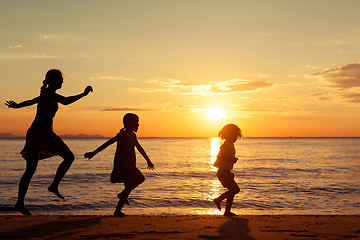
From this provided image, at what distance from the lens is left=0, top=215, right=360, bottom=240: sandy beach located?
468 cm

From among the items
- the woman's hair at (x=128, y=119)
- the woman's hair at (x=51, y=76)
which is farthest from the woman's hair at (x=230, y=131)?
the woman's hair at (x=51, y=76)

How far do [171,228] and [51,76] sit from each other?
3092mm

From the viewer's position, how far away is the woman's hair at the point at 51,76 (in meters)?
5.95

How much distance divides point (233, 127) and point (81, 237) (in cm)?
380

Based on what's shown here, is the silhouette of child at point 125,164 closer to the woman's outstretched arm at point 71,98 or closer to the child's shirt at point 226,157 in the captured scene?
the woman's outstretched arm at point 71,98

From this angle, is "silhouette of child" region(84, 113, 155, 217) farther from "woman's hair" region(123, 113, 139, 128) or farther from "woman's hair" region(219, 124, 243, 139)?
"woman's hair" region(219, 124, 243, 139)

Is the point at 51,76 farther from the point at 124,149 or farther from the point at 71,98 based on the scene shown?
the point at 124,149

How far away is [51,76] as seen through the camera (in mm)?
5961

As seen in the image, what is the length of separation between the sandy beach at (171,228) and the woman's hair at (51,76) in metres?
2.18

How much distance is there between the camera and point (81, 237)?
4520 mm

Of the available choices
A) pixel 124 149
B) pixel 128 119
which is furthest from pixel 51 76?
pixel 124 149

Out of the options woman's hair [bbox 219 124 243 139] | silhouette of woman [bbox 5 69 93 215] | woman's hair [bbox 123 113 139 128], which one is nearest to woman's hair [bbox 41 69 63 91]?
silhouette of woman [bbox 5 69 93 215]

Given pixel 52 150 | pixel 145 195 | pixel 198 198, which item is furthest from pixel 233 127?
pixel 145 195

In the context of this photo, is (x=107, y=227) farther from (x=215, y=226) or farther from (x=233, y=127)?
(x=233, y=127)
